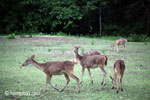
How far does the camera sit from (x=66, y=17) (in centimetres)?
3047

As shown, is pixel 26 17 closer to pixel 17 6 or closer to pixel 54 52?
pixel 17 6

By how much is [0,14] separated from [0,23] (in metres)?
0.95

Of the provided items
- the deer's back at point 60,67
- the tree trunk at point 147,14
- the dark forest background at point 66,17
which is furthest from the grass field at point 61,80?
the tree trunk at point 147,14

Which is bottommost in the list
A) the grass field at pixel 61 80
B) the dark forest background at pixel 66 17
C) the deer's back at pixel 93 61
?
the grass field at pixel 61 80

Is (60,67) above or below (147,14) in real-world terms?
below

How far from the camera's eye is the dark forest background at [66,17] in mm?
30828

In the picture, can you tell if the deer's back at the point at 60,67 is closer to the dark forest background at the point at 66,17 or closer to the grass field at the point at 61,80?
the grass field at the point at 61,80

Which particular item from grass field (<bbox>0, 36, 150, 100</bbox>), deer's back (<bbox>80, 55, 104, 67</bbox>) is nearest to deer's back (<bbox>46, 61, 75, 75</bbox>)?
grass field (<bbox>0, 36, 150, 100</bbox>)

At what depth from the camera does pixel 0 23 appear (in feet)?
103

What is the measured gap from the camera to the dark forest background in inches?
1214

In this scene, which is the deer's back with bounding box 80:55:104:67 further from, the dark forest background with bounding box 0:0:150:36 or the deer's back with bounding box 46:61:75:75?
the dark forest background with bounding box 0:0:150:36

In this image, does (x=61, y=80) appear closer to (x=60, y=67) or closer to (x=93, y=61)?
(x=93, y=61)

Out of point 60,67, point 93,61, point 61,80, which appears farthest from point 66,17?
point 60,67

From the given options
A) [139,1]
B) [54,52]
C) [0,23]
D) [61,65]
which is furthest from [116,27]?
[61,65]
